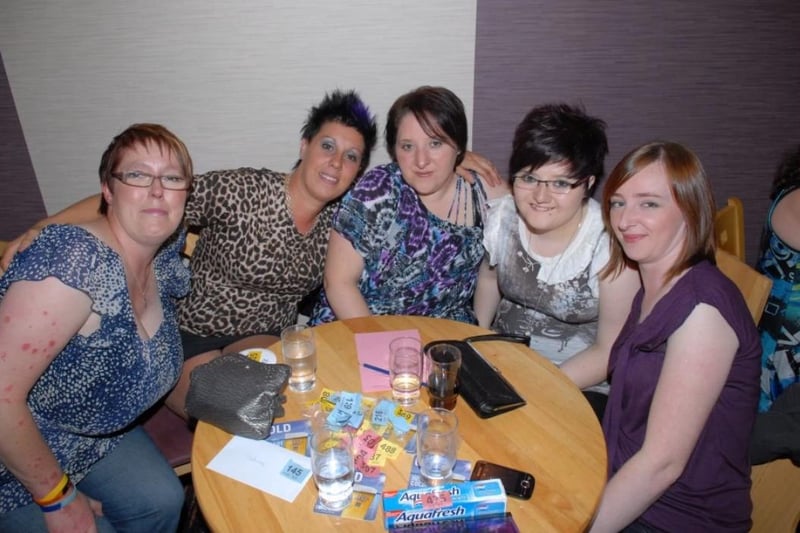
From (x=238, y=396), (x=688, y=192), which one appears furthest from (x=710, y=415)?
(x=238, y=396)

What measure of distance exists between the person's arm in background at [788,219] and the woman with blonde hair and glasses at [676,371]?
0.69 meters

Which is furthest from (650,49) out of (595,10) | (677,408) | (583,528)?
(583,528)

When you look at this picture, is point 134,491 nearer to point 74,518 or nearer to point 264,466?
point 74,518

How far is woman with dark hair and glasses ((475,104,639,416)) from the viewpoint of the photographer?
5.69 ft

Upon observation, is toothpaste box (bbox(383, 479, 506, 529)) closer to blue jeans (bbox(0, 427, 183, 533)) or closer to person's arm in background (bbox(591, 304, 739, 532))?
person's arm in background (bbox(591, 304, 739, 532))

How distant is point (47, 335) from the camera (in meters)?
1.25

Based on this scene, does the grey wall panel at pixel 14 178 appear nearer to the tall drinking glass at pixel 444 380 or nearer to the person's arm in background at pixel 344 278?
the person's arm in background at pixel 344 278

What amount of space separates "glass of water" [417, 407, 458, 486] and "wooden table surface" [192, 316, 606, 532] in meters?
0.05

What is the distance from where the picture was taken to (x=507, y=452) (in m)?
1.26

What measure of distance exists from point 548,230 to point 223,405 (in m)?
1.23

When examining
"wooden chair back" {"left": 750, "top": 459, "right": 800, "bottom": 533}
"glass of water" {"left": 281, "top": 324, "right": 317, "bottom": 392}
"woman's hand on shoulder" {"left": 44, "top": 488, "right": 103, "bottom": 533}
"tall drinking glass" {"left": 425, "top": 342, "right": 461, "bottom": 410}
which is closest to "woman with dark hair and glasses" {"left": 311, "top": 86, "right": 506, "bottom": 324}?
"glass of water" {"left": 281, "top": 324, "right": 317, "bottom": 392}

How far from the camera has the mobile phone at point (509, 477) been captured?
1.14 meters

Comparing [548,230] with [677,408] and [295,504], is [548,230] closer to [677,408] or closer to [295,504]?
[677,408]

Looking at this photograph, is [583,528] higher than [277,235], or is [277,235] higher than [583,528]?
[277,235]
